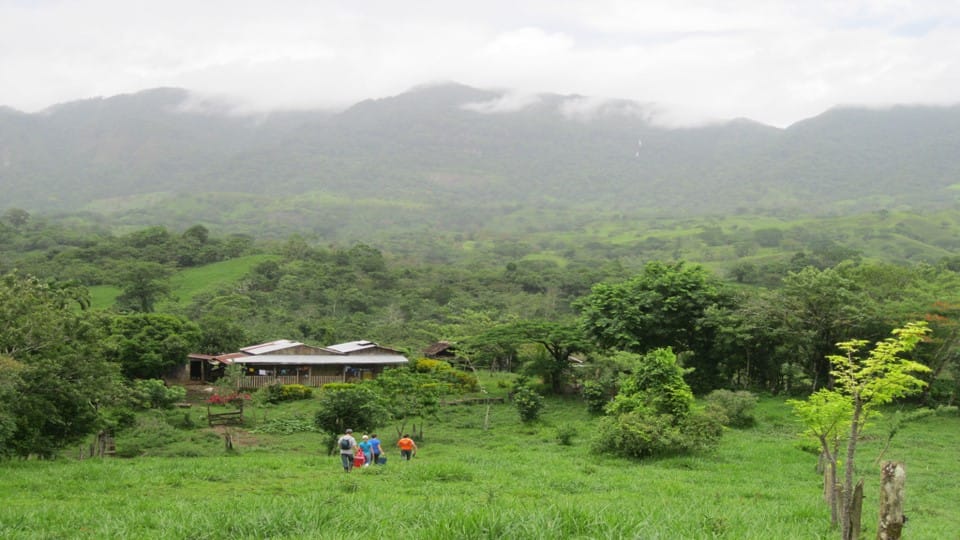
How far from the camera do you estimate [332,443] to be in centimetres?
1925

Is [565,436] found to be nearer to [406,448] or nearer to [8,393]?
[406,448]

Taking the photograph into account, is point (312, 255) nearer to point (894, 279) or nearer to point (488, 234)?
point (894, 279)

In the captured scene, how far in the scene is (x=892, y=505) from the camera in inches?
244

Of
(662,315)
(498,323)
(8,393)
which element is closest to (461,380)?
(498,323)

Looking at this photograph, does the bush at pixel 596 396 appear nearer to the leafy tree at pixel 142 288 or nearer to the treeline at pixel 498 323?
the treeline at pixel 498 323

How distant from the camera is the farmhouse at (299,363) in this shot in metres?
35.2

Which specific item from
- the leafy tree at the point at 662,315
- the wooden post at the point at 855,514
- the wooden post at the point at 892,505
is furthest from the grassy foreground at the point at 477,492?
the leafy tree at the point at 662,315

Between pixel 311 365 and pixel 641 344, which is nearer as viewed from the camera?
pixel 641 344

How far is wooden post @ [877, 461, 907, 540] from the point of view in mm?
6168

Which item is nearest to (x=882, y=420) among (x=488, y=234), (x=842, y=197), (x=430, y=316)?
(x=430, y=316)

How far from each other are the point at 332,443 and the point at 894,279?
28.7 metres

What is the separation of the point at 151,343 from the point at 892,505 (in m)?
35.9

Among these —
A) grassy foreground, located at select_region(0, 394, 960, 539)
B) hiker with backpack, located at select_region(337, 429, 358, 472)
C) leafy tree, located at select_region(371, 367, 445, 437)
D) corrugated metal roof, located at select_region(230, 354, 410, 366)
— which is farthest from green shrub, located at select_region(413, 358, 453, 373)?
hiker with backpack, located at select_region(337, 429, 358, 472)

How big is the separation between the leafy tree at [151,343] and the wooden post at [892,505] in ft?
111
